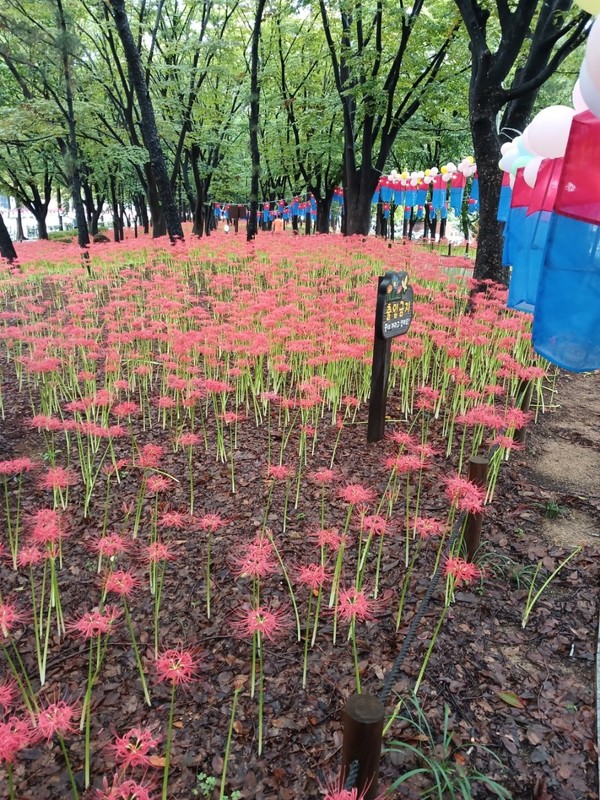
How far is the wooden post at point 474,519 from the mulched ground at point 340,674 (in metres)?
0.18

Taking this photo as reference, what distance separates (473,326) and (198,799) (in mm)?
4386

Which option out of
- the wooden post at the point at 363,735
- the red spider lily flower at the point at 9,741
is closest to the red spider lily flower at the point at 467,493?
the wooden post at the point at 363,735

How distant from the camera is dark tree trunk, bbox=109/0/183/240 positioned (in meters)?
9.88

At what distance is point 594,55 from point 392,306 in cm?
253

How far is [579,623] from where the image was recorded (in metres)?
2.66

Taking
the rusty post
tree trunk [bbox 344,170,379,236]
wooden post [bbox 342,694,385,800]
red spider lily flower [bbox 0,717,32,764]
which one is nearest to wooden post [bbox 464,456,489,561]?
the rusty post

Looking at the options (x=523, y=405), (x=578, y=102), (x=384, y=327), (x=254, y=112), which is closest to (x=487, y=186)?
(x=523, y=405)

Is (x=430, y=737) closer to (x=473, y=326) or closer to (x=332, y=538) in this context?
(x=332, y=538)

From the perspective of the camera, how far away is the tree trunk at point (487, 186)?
6.83m

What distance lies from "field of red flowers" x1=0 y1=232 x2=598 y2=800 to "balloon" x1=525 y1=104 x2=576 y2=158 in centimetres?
160

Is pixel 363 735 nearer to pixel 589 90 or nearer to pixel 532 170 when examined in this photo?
pixel 589 90

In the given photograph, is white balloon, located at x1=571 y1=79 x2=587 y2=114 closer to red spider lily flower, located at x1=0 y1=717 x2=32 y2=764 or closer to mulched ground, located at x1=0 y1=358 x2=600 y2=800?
mulched ground, located at x1=0 y1=358 x2=600 y2=800

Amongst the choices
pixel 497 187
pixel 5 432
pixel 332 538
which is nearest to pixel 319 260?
pixel 497 187

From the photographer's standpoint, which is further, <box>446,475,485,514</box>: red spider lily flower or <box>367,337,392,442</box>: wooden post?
<box>367,337,392,442</box>: wooden post
